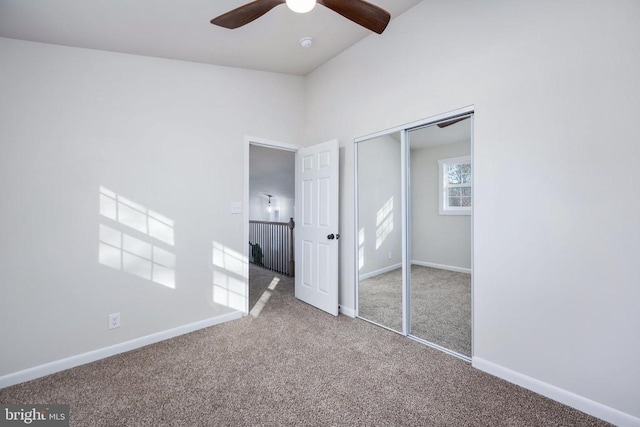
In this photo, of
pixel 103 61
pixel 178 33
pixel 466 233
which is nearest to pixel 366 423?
pixel 466 233

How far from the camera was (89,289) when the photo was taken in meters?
2.29

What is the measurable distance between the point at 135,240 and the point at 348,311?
7.22 feet

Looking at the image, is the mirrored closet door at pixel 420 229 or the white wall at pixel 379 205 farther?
the white wall at pixel 379 205

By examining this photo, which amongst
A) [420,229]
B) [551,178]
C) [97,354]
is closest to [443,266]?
[420,229]

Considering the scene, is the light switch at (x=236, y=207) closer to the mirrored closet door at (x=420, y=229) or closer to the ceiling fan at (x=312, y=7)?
the mirrored closet door at (x=420, y=229)

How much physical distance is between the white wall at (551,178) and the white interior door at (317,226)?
3.88 feet

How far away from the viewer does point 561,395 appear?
1763 mm

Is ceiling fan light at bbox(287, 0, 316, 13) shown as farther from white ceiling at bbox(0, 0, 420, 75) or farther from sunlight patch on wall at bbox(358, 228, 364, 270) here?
sunlight patch on wall at bbox(358, 228, 364, 270)

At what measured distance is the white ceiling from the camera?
186 centimetres

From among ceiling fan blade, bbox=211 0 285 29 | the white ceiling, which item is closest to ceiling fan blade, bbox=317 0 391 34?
ceiling fan blade, bbox=211 0 285 29

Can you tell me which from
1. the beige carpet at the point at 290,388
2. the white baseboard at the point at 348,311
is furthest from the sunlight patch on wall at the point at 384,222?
the beige carpet at the point at 290,388

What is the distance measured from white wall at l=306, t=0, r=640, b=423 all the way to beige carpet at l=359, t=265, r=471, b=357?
30cm

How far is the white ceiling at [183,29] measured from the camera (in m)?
1.86

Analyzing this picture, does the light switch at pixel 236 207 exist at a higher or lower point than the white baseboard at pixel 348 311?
higher
